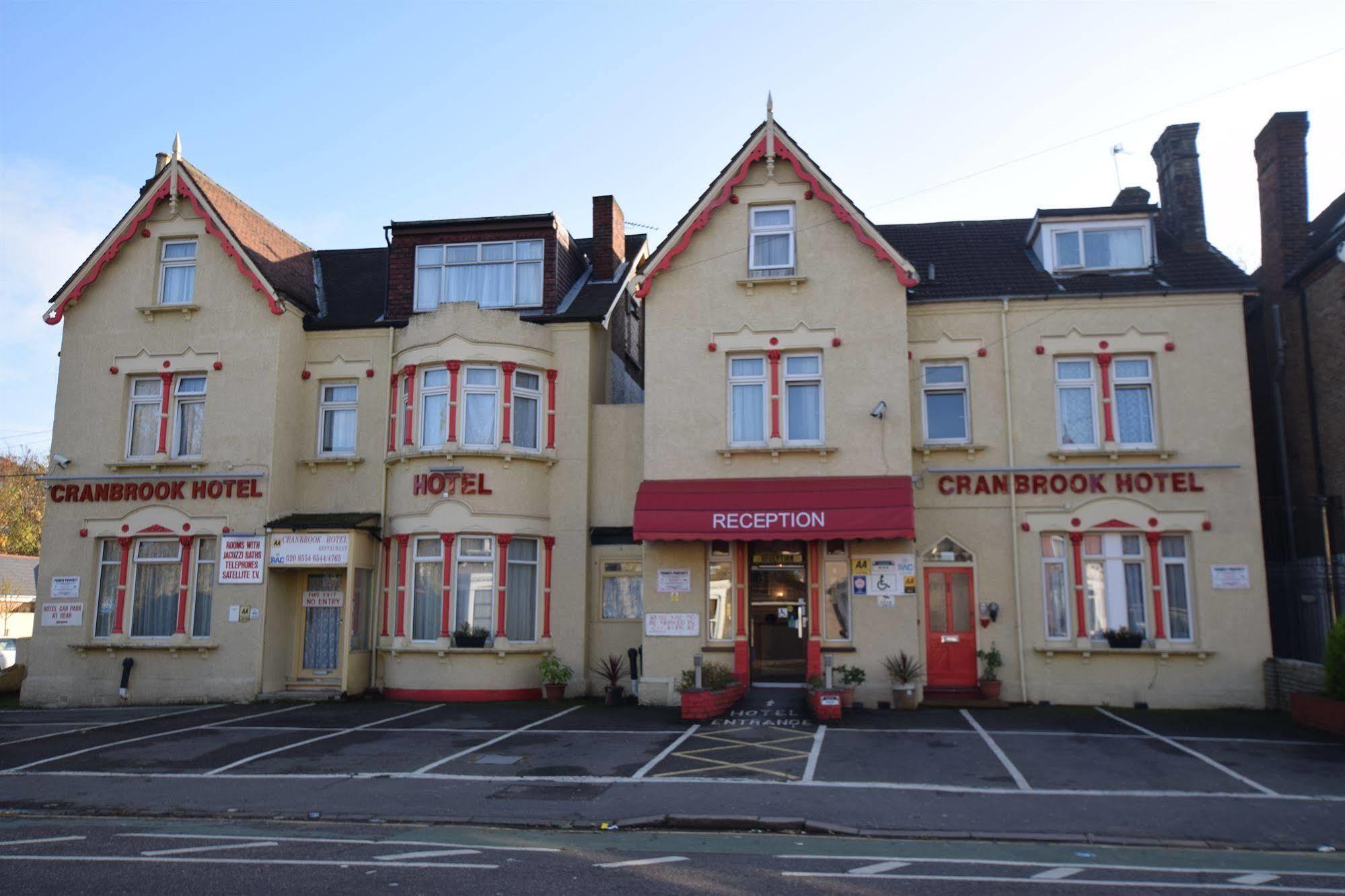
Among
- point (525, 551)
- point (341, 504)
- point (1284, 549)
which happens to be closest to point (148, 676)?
point (341, 504)

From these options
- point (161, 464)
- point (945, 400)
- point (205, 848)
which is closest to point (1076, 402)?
point (945, 400)

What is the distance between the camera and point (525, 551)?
71.2 ft

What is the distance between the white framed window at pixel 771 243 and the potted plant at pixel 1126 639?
31.5 feet

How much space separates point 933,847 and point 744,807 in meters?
2.33

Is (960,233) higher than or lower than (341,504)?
higher

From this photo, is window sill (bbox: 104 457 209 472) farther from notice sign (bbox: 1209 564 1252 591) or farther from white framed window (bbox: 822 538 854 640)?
notice sign (bbox: 1209 564 1252 591)

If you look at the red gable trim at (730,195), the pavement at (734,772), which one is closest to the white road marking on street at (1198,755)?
the pavement at (734,772)

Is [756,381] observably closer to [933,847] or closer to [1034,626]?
[1034,626]

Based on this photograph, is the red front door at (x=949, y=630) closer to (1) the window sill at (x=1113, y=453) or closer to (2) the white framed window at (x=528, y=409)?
(1) the window sill at (x=1113, y=453)

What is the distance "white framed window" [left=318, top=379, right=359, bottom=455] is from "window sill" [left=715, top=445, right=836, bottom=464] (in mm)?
8722

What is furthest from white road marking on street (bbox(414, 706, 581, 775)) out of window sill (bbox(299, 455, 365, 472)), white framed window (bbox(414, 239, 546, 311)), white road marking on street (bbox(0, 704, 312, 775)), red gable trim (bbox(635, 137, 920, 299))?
white framed window (bbox(414, 239, 546, 311))

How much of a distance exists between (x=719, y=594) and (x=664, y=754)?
562 cm

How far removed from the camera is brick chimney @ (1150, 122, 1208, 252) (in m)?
21.6

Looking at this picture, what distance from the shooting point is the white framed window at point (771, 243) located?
20703 mm
